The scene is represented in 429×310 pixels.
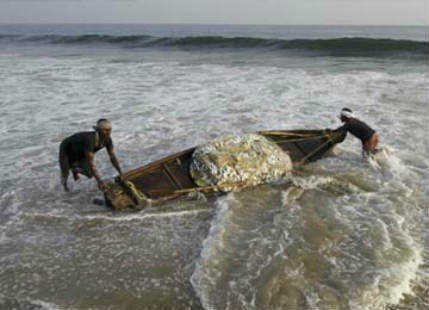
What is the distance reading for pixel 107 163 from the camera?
761cm

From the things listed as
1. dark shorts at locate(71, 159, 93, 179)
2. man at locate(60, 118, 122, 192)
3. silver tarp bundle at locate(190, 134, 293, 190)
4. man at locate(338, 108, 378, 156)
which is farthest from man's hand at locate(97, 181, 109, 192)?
man at locate(338, 108, 378, 156)

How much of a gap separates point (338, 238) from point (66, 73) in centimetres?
1678

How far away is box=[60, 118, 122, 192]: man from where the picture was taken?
5.60 m

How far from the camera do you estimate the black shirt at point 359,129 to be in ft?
24.3

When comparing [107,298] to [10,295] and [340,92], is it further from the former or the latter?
[340,92]

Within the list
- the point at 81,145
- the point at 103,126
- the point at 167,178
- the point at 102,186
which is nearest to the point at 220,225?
the point at 167,178

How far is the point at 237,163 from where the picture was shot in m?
6.31

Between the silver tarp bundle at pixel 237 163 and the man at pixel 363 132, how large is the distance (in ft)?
5.12

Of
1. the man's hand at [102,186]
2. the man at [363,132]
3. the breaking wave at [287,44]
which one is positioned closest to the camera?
the man's hand at [102,186]

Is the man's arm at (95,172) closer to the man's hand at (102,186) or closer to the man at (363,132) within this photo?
the man's hand at (102,186)

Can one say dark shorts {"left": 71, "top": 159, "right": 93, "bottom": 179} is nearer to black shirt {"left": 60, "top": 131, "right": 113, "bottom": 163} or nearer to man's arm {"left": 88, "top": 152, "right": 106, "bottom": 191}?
black shirt {"left": 60, "top": 131, "right": 113, "bottom": 163}

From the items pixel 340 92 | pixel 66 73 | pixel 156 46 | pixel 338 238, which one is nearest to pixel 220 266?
pixel 338 238

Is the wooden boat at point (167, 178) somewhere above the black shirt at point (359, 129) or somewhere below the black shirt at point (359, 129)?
below

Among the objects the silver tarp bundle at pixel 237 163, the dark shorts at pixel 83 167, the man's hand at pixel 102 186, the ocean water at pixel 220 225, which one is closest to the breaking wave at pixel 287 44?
the ocean water at pixel 220 225
